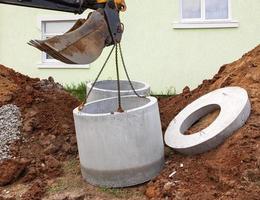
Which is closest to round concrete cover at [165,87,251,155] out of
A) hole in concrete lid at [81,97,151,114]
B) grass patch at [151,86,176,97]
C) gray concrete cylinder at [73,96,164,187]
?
gray concrete cylinder at [73,96,164,187]

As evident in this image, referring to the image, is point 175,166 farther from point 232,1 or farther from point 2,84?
point 232,1

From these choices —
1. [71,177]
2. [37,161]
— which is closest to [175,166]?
[71,177]

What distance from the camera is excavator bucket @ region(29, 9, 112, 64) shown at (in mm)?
3975

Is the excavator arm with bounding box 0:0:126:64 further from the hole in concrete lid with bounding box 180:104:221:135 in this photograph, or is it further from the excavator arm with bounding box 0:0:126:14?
the hole in concrete lid with bounding box 180:104:221:135

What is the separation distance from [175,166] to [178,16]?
4.98 meters

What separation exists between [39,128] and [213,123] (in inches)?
90.2

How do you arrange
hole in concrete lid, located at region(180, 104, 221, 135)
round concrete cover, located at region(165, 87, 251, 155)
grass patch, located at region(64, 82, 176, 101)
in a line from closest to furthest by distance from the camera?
round concrete cover, located at region(165, 87, 251, 155) < hole in concrete lid, located at region(180, 104, 221, 135) < grass patch, located at region(64, 82, 176, 101)

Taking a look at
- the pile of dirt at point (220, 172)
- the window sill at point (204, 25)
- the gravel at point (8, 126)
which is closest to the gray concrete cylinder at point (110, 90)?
the gravel at point (8, 126)

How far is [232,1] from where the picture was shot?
30.2 feet

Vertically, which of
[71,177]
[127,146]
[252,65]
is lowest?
[71,177]

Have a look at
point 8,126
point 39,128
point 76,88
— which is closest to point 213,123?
point 39,128

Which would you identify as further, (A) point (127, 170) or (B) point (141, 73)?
(B) point (141, 73)

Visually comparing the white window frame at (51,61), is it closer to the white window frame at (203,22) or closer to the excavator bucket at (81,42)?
the white window frame at (203,22)

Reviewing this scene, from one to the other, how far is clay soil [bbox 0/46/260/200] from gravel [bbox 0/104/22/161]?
0.08 meters
